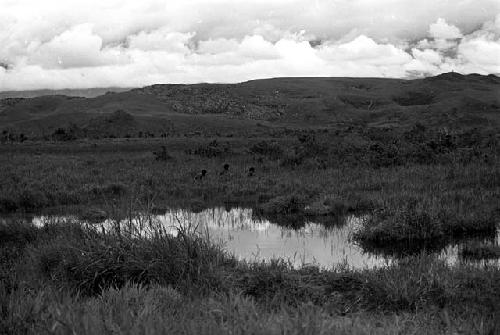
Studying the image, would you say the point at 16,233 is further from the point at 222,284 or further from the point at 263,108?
the point at 263,108

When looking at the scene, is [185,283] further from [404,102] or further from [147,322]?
[404,102]

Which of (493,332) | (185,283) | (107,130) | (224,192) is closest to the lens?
(493,332)

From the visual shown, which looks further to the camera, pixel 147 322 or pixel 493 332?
pixel 493 332

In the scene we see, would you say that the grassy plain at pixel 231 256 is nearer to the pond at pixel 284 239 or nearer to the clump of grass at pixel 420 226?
the clump of grass at pixel 420 226

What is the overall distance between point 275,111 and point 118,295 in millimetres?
79534

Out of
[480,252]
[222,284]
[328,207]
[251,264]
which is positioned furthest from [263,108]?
[222,284]

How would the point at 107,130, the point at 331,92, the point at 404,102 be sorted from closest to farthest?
the point at 107,130
the point at 404,102
the point at 331,92

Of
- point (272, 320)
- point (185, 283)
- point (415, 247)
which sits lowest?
point (415, 247)

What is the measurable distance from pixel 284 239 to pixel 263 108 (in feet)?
246

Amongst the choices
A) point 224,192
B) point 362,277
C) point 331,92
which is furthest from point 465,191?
point 331,92

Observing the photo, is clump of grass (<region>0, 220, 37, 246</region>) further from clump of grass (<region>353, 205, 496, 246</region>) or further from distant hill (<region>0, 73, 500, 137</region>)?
distant hill (<region>0, 73, 500, 137</region>)

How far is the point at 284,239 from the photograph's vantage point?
12.5 metres

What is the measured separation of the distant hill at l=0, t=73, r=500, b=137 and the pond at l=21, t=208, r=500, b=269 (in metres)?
33.3

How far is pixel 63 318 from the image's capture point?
4.70 m
